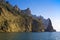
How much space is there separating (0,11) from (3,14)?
5.52m

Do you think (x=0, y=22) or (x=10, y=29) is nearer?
(x=0, y=22)

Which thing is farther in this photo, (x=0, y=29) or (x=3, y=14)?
(x=3, y=14)

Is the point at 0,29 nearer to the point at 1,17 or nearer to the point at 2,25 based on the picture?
the point at 2,25

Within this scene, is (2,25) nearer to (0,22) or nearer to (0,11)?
(0,22)

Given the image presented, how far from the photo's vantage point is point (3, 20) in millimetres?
189375

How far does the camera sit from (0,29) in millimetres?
177500

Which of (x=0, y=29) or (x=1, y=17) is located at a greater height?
(x=1, y=17)

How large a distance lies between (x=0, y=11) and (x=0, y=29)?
30.4 meters

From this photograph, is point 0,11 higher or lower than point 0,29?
higher

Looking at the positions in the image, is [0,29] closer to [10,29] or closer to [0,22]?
[0,22]

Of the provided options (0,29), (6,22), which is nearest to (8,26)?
(6,22)

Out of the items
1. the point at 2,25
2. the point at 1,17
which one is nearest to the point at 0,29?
the point at 2,25

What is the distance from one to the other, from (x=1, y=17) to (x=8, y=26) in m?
14.4

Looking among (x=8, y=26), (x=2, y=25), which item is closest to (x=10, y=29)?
(x=8, y=26)
